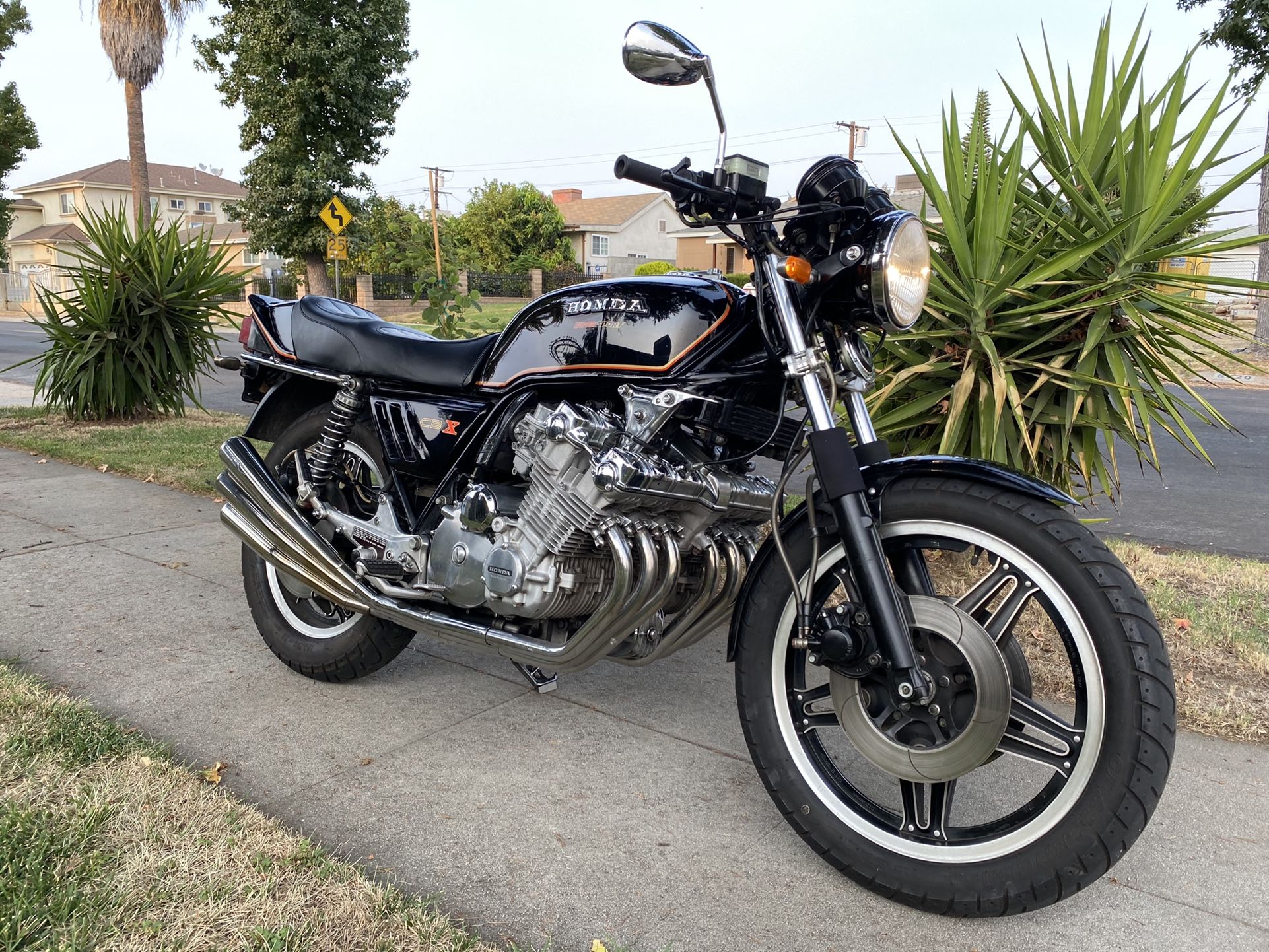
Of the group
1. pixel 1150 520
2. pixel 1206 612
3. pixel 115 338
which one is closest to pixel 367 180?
pixel 115 338

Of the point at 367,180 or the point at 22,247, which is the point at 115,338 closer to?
the point at 367,180

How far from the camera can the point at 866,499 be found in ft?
7.60

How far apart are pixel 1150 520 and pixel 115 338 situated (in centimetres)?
848

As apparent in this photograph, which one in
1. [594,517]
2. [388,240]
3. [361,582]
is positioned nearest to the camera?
[594,517]

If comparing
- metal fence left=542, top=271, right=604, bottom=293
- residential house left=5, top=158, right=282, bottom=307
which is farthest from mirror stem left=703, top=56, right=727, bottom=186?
residential house left=5, top=158, right=282, bottom=307

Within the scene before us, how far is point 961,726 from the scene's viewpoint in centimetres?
220

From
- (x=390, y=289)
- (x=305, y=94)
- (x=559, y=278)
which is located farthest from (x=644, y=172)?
(x=559, y=278)

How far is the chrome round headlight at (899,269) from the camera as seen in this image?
2.20m

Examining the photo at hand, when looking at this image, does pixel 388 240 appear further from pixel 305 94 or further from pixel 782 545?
pixel 305 94

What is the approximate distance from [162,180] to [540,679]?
248ft

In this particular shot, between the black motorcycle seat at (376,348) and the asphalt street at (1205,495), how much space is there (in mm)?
2854

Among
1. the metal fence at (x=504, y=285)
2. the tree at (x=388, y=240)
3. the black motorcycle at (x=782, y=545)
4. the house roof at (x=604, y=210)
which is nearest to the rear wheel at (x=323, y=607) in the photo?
the black motorcycle at (x=782, y=545)

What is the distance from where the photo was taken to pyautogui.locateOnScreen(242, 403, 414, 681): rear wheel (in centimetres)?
342

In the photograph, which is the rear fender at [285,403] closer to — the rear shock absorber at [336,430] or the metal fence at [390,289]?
the rear shock absorber at [336,430]
